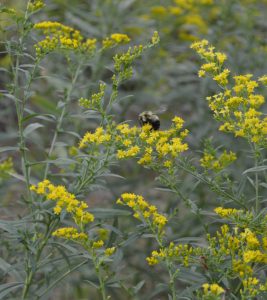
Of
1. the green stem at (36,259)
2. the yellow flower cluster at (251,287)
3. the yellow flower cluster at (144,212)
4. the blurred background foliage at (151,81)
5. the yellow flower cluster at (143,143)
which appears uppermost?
the yellow flower cluster at (143,143)

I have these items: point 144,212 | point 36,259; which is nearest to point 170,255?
point 144,212

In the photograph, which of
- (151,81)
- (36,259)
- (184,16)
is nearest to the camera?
(36,259)

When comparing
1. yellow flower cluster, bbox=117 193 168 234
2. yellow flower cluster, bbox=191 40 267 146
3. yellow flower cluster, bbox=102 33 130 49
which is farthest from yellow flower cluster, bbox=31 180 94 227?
yellow flower cluster, bbox=102 33 130 49

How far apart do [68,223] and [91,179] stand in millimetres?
496

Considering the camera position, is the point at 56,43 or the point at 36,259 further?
the point at 56,43

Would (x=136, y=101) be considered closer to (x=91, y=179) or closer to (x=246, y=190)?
(x=246, y=190)

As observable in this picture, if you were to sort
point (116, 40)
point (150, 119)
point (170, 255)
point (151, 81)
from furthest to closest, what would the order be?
1. point (151, 81)
2. point (116, 40)
3. point (150, 119)
4. point (170, 255)

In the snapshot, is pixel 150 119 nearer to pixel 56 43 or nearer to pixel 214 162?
pixel 214 162

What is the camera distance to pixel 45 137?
266 inches

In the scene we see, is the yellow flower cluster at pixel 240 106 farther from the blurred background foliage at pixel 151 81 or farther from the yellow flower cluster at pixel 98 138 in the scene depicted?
the blurred background foliage at pixel 151 81

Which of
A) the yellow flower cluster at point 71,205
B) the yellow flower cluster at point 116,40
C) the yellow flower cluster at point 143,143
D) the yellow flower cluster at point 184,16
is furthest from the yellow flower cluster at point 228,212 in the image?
the yellow flower cluster at point 184,16

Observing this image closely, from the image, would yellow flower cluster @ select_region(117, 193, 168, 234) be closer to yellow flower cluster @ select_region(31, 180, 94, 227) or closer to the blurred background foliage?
yellow flower cluster @ select_region(31, 180, 94, 227)

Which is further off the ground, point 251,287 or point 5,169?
point 251,287

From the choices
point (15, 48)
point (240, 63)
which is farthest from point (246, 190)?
point (15, 48)
